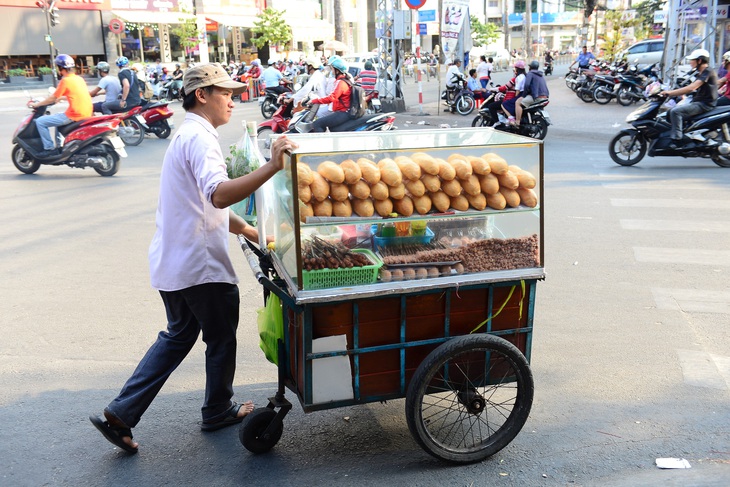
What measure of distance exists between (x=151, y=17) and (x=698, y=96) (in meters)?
38.3

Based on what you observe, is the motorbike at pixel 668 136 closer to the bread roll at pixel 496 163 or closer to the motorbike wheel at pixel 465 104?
the bread roll at pixel 496 163

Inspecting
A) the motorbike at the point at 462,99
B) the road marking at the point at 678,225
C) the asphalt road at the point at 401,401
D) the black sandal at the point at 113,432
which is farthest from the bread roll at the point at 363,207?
the motorbike at the point at 462,99

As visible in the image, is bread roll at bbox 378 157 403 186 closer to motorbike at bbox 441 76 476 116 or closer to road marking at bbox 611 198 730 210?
road marking at bbox 611 198 730 210

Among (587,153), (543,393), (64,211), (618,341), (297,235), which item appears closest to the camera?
(297,235)

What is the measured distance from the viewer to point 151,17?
139ft

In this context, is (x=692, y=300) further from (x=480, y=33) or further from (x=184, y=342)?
(x=480, y=33)

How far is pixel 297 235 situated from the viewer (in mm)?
2934

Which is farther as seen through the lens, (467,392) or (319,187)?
(467,392)

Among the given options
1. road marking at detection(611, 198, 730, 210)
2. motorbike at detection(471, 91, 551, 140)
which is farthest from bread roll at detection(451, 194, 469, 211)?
motorbike at detection(471, 91, 551, 140)

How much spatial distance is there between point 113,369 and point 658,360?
10.9ft

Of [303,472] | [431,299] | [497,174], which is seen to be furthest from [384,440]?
[497,174]

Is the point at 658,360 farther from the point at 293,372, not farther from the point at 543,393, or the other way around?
the point at 293,372

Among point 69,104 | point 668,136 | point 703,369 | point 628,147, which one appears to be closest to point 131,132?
point 69,104

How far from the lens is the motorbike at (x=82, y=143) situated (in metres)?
10.7
